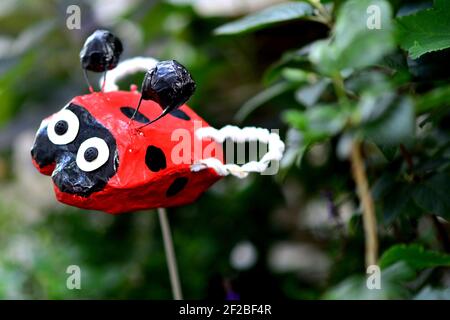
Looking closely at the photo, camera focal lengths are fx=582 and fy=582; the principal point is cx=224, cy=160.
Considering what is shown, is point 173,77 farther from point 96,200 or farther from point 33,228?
point 33,228

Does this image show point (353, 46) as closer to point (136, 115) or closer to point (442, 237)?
point (136, 115)

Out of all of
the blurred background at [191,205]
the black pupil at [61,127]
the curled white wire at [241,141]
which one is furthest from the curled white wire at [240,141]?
the blurred background at [191,205]

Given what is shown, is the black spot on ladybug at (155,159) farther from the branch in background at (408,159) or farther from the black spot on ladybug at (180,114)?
the branch in background at (408,159)

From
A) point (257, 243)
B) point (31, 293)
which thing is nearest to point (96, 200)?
point (31, 293)

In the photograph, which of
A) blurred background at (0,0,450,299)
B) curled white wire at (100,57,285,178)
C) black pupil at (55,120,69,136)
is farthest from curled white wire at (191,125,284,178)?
blurred background at (0,0,450,299)

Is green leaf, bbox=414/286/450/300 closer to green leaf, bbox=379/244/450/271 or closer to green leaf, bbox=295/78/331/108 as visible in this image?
green leaf, bbox=379/244/450/271

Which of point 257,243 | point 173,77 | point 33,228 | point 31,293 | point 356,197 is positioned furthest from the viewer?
point 33,228

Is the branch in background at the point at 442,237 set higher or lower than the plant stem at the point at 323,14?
lower
